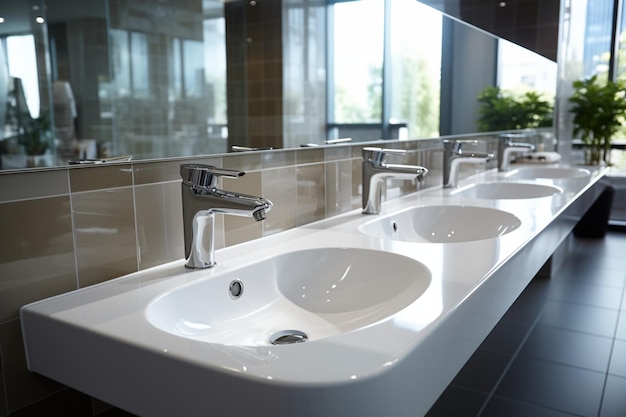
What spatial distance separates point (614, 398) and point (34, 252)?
2.11m

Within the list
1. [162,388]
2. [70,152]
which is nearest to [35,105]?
[70,152]

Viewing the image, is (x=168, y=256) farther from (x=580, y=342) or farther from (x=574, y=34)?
(x=574, y=34)

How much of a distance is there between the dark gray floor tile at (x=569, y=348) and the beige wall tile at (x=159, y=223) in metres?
1.92

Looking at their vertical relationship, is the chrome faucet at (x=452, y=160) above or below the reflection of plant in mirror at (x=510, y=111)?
below

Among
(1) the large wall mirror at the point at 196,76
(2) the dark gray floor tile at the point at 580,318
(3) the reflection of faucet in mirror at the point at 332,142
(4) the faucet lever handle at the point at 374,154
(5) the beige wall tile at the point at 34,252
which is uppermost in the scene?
(1) the large wall mirror at the point at 196,76

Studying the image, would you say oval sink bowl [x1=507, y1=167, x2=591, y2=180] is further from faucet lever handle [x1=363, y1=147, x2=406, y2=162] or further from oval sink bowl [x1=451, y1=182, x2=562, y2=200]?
faucet lever handle [x1=363, y1=147, x2=406, y2=162]

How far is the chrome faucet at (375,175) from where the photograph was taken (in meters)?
A: 1.80

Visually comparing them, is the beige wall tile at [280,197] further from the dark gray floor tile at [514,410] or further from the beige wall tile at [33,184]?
the dark gray floor tile at [514,410]

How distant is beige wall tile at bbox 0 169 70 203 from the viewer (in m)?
0.89

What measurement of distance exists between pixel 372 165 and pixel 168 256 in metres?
0.83

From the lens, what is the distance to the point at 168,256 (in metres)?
1.21

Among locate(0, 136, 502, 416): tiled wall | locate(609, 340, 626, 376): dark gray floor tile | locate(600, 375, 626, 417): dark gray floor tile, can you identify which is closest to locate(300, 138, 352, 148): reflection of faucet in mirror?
locate(0, 136, 502, 416): tiled wall

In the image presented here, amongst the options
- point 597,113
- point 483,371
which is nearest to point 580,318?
point 483,371

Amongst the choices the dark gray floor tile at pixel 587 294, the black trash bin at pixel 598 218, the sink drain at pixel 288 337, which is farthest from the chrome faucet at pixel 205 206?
the black trash bin at pixel 598 218
